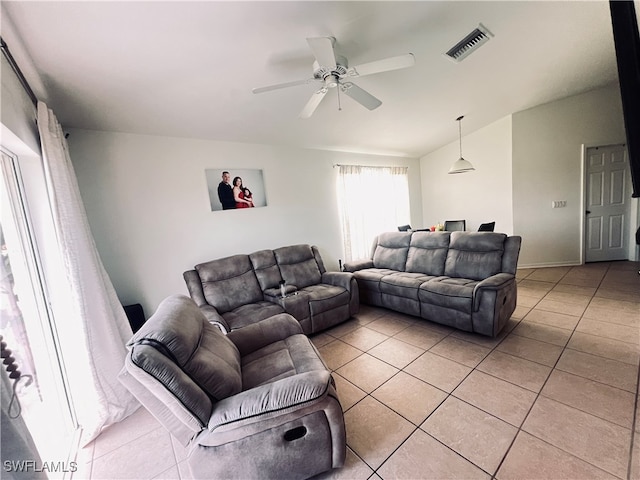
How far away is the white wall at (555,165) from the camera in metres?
4.04

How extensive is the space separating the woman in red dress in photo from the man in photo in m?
0.05

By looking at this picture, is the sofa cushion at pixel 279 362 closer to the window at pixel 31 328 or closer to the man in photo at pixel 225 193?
the window at pixel 31 328

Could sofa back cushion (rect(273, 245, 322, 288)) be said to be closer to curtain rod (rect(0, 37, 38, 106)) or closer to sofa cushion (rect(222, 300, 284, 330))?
sofa cushion (rect(222, 300, 284, 330))

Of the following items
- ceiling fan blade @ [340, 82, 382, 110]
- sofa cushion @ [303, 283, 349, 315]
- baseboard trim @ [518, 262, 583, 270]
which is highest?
ceiling fan blade @ [340, 82, 382, 110]

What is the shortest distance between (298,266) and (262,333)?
4.88 ft

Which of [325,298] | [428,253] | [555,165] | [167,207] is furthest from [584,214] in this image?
[167,207]

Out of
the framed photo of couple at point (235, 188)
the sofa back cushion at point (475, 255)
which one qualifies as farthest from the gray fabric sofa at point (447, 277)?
the framed photo of couple at point (235, 188)

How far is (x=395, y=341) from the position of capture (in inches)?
103

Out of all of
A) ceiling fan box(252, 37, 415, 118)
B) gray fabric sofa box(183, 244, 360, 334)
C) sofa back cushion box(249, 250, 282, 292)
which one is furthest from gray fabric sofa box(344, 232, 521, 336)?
ceiling fan box(252, 37, 415, 118)

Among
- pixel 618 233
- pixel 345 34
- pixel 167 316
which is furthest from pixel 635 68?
pixel 618 233

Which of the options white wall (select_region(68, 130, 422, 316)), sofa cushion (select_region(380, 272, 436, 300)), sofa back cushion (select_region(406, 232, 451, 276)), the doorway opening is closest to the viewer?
white wall (select_region(68, 130, 422, 316))

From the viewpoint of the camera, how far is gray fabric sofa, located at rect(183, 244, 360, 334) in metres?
2.69

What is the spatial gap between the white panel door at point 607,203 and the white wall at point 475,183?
122 cm

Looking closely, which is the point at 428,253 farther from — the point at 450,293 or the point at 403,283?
the point at 450,293
